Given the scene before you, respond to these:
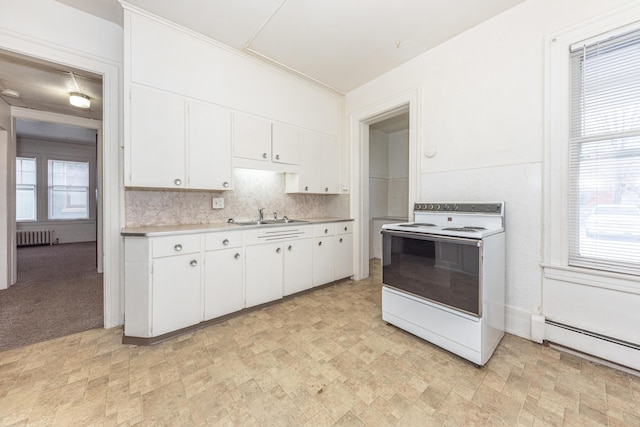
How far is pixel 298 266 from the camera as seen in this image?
2.95 meters

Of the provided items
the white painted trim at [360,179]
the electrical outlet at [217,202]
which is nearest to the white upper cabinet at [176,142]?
the electrical outlet at [217,202]

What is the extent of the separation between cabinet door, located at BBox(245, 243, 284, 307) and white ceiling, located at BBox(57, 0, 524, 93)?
2143 mm

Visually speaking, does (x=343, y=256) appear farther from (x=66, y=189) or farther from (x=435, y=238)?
(x=66, y=189)

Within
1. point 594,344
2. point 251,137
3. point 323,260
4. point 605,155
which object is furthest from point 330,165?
point 594,344

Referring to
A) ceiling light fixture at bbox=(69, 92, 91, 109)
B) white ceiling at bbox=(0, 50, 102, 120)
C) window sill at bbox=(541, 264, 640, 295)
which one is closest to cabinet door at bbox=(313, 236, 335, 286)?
window sill at bbox=(541, 264, 640, 295)

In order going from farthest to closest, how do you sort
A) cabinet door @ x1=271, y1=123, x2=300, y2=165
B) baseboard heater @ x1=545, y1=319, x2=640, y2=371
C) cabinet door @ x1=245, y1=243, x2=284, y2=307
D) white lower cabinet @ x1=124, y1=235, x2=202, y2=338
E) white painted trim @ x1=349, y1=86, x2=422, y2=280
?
white painted trim @ x1=349, y1=86, x2=422, y2=280
cabinet door @ x1=271, y1=123, x2=300, y2=165
cabinet door @ x1=245, y1=243, x2=284, y2=307
white lower cabinet @ x1=124, y1=235, x2=202, y2=338
baseboard heater @ x1=545, y1=319, x2=640, y2=371

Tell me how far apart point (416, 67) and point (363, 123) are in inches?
39.7

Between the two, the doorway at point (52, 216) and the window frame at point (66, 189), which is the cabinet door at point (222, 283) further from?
the window frame at point (66, 189)

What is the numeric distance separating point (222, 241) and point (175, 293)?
573 mm

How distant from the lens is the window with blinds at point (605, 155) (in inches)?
66.1

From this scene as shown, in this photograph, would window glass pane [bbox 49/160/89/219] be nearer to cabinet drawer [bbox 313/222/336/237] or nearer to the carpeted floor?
the carpeted floor

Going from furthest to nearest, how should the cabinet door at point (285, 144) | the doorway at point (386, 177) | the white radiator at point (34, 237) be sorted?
the white radiator at point (34, 237) → the doorway at point (386, 177) → the cabinet door at point (285, 144)

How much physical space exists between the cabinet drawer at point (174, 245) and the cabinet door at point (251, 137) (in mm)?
1053

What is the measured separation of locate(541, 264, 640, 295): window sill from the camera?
1659mm
